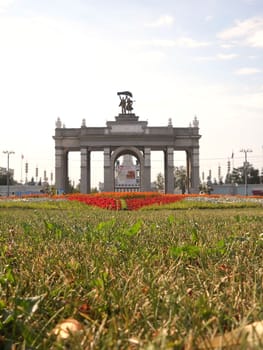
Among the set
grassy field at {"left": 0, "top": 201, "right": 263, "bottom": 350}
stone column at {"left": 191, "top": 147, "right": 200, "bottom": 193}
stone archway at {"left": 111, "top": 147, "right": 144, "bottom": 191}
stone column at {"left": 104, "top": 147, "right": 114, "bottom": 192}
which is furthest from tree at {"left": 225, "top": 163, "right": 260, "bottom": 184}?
grassy field at {"left": 0, "top": 201, "right": 263, "bottom": 350}

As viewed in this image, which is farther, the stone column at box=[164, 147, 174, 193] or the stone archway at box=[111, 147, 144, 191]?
the stone column at box=[164, 147, 174, 193]

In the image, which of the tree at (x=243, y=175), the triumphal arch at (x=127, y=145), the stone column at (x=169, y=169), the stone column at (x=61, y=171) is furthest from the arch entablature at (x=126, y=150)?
the tree at (x=243, y=175)

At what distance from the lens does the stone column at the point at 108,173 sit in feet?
195

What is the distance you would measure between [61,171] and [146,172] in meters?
12.4

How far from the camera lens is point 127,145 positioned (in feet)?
197

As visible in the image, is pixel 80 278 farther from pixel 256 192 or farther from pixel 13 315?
→ pixel 256 192

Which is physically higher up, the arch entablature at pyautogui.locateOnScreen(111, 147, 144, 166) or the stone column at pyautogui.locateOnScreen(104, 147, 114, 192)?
the arch entablature at pyautogui.locateOnScreen(111, 147, 144, 166)

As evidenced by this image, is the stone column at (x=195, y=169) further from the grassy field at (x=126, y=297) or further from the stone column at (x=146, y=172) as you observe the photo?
the grassy field at (x=126, y=297)

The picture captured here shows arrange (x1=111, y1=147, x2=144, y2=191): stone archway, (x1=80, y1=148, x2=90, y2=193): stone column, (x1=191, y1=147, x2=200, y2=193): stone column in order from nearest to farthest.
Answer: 1. (x1=111, y1=147, x2=144, y2=191): stone archway
2. (x1=80, y1=148, x2=90, y2=193): stone column
3. (x1=191, y1=147, x2=200, y2=193): stone column

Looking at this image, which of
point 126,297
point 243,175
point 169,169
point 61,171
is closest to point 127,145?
point 169,169

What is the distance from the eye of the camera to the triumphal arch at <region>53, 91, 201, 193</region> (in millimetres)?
60000

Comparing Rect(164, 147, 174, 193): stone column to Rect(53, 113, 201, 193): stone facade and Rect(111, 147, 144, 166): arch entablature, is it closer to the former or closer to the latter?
Rect(53, 113, 201, 193): stone facade

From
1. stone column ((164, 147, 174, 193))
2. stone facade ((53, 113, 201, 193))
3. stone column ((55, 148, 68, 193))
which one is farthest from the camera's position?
stone column ((55, 148, 68, 193))

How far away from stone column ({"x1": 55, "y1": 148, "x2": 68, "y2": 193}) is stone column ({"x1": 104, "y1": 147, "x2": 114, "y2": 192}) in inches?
249
